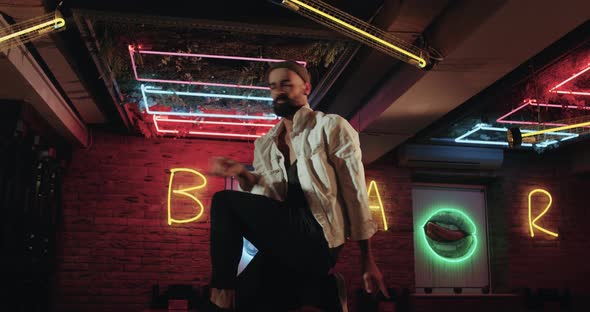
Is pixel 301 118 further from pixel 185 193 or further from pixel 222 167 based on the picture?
pixel 185 193

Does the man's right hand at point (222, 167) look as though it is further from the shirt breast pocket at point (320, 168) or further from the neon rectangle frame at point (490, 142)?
the neon rectangle frame at point (490, 142)

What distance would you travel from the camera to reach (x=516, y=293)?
341 inches

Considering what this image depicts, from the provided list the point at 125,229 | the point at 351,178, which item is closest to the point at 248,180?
the point at 351,178

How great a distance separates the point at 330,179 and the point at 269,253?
303 millimetres

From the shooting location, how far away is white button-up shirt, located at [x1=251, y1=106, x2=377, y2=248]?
1635 millimetres

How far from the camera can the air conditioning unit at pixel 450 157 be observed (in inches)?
336

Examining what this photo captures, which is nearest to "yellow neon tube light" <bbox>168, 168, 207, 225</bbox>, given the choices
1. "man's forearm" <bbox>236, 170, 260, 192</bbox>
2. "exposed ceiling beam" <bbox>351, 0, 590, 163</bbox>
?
"exposed ceiling beam" <bbox>351, 0, 590, 163</bbox>

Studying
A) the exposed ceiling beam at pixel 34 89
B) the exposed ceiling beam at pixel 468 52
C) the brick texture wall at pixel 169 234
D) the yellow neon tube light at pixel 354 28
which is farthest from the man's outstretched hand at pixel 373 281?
the brick texture wall at pixel 169 234

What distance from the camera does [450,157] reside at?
8.60 meters

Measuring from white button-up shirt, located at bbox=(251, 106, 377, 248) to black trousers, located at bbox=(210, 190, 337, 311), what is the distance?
0.06 metres

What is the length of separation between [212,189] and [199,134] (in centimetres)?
88

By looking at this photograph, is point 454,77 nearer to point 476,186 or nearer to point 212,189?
point 212,189

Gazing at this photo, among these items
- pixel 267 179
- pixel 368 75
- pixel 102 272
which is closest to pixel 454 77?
pixel 368 75

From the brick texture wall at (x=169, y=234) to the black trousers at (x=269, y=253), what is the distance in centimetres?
636
